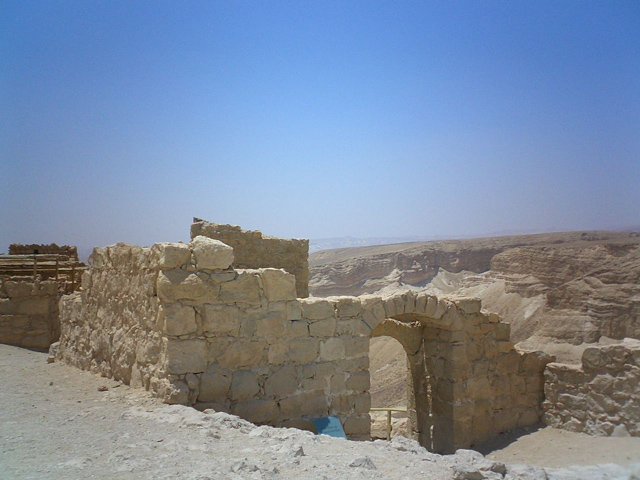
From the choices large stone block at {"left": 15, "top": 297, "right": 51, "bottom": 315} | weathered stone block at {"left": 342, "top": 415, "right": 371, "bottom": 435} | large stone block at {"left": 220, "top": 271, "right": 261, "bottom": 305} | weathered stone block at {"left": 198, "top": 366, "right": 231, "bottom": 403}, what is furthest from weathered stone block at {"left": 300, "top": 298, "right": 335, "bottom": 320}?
large stone block at {"left": 15, "top": 297, "right": 51, "bottom": 315}

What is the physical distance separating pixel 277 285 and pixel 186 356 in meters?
1.24

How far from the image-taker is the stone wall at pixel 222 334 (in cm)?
490

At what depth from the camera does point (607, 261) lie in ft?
66.1

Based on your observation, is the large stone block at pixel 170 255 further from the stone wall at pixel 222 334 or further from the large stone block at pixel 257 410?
the large stone block at pixel 257 410

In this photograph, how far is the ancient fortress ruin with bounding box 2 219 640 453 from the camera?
4.93m

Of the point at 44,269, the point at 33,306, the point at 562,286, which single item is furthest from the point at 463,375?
the point at 562,286

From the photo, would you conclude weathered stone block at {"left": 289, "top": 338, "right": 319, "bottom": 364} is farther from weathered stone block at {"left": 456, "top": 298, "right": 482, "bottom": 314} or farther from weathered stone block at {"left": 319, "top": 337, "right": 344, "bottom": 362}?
weathered stone block at {"left": 456, "top": 298, "right": 482, "bottom": 314}

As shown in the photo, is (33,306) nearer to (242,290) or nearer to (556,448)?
(242,290)

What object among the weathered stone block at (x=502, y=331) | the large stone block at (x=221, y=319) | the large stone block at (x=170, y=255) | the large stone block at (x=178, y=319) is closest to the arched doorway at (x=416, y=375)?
the weathered stone block at (x=502, y=331)

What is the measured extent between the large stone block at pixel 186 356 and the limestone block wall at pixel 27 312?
19.5ft

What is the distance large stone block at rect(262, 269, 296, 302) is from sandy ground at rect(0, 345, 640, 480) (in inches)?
59.7

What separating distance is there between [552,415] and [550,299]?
35.3ft

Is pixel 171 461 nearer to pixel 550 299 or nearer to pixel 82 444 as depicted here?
pixel 82 444

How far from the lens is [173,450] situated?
3.41 m
